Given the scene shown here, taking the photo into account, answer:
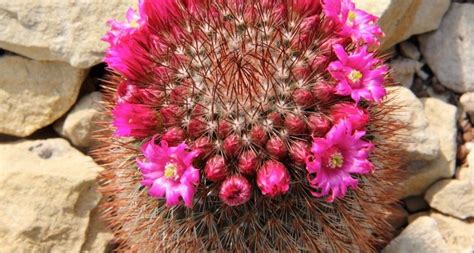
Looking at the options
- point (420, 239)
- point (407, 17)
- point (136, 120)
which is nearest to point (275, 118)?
point (136, 120)

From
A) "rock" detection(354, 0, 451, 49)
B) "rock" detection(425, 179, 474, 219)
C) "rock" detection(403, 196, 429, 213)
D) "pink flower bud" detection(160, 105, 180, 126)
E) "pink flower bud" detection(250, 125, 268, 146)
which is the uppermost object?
"pink flower bud" detection(160, 105, 180, 126)

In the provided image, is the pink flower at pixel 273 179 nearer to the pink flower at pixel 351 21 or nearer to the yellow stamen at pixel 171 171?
the yellow stamen at pixel 171 171

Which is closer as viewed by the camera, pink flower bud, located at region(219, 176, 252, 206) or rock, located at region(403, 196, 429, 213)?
pink flower bud, located at region(219, 176, 252, 206)

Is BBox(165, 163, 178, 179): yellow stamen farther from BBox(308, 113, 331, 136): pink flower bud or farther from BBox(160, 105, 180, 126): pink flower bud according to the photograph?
BBox(308, 113, 331, 136): pink flower bud

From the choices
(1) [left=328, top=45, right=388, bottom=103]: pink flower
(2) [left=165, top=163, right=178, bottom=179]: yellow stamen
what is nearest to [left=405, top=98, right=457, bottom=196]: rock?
(1) [left=328, top=45, right=388, bottom=103]: pink flower

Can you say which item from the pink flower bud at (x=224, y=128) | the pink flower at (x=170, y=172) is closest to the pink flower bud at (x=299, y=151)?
the pink flower bud at (x=224, y=128)

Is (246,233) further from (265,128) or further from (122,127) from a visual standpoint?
(122,127)

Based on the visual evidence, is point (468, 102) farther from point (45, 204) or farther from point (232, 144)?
point (45, 204)
